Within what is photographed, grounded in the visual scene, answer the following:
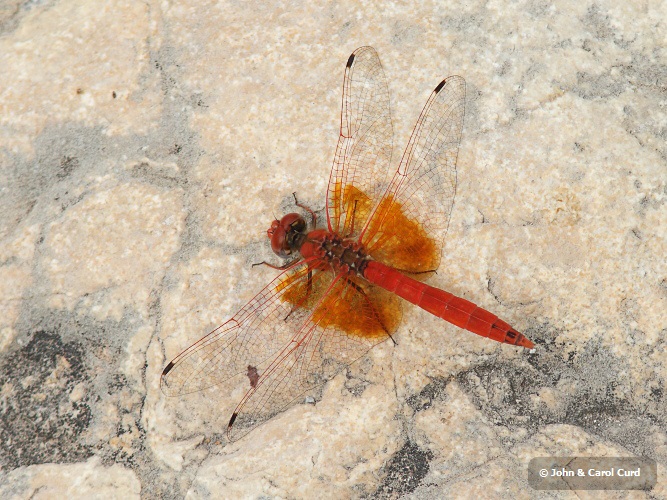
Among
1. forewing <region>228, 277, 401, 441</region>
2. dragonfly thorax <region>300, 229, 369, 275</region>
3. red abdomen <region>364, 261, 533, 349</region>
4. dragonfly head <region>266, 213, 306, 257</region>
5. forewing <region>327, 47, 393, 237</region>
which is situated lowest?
forewing <region>228, 277, 401, 441</region>

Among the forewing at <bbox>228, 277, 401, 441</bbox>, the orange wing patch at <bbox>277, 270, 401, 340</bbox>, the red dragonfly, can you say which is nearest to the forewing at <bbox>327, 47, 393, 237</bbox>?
the red dragonfly

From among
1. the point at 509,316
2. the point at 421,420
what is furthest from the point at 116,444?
the point at 509,316

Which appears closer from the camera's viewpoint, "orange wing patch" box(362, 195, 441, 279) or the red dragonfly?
the red dragonfly

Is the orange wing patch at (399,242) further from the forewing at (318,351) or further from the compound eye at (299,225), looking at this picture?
the compound eye at (299,225)

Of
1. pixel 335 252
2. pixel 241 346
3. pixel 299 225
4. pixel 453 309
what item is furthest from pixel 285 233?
pixel 453 309

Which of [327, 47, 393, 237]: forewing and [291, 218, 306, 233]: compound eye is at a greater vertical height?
[327, 47, 393, 237]: forewing

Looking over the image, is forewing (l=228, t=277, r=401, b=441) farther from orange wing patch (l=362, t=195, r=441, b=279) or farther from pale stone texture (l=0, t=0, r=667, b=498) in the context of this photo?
orange wing patch (l=362, t=195, r=441, b=279)

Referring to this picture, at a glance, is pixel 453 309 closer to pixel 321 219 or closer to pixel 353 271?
pixel 353 271

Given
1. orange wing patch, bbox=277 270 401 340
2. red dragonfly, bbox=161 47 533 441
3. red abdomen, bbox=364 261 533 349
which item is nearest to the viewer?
red abdomen, bbox=364 261 533 349
